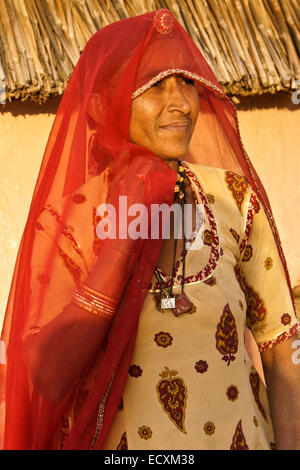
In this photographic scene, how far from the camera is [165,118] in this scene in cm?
229

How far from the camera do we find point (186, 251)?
2.26m

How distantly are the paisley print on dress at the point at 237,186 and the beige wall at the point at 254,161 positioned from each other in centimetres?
230

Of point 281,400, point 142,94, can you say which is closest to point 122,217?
point 142,94

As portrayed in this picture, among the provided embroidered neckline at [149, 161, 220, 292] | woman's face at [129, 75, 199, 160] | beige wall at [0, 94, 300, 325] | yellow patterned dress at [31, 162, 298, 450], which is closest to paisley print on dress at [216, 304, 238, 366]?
yellow patterned dress at [31, 162, 298, 450]

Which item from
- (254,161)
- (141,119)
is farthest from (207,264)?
(254,161)

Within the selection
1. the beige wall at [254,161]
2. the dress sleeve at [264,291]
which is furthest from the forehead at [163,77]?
the beige wall at [254,161]

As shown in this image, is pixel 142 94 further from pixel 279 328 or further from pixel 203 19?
pixel 203 19

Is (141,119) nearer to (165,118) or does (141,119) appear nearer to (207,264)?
(165,118)

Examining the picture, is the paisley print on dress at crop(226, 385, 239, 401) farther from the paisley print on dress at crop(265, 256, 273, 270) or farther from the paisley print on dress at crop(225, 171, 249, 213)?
the paisley print on dress at crop(225, 171, 249, 213)

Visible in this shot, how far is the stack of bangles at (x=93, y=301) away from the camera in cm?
202

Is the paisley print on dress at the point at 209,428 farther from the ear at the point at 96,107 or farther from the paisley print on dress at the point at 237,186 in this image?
the ear at the point at 96,107

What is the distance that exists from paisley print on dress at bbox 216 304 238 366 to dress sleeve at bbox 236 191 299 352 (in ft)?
0.55

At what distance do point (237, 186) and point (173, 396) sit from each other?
669 millimetres

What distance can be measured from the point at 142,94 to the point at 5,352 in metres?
0.78
